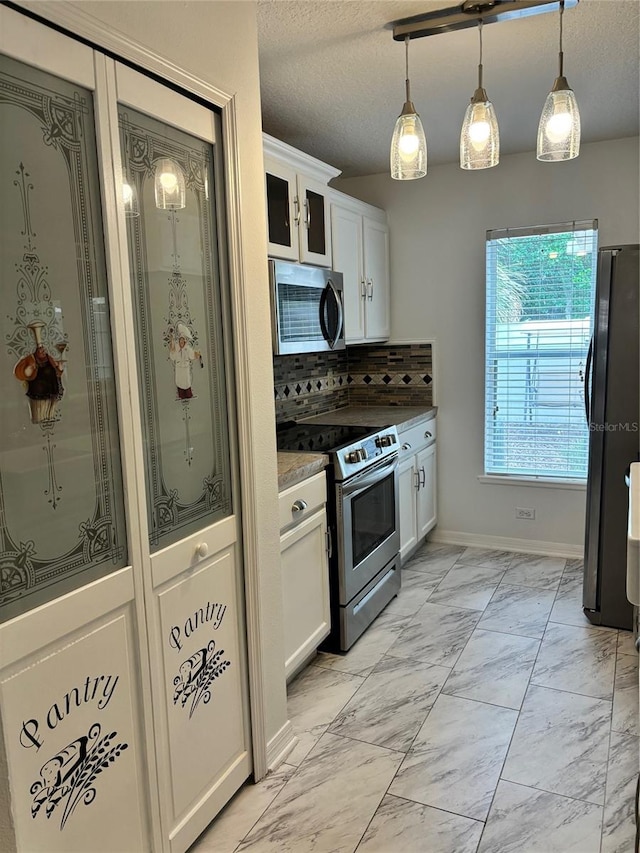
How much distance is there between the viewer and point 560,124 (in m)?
1.80

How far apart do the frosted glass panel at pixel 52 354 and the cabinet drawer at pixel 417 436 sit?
232 centimetres

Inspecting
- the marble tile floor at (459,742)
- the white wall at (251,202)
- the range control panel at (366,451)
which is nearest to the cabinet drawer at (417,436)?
the range control panel at (366,451)

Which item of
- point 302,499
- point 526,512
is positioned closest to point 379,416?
point 526,512

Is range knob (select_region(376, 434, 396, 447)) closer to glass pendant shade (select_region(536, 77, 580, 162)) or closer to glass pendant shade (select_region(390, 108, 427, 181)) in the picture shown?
glass pendant shade (select_region(390, 108, 427, 181))

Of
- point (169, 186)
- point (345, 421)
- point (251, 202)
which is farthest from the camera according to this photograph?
point (345, 421)

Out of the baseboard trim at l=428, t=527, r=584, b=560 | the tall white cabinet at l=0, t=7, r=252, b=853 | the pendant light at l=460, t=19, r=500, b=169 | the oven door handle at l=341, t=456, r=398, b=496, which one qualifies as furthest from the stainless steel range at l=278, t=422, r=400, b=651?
the pendant light at l=460, t=19, r=500, b=169

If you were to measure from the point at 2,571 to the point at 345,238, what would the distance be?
2820mm

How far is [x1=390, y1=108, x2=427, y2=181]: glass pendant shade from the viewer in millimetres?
1948

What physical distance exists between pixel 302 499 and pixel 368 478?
56cm

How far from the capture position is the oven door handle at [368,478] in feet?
8.99

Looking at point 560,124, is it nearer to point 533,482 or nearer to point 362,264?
point 362,264

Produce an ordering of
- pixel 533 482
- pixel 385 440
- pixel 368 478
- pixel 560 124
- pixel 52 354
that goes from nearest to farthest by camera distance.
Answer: pixel 52 354
pixel 560 124
pixel 368 478
pixel 385 440
pixel 533 482

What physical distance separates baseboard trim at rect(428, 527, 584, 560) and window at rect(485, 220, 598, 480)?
1.47 ft

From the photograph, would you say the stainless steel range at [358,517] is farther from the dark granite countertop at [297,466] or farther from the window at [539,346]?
the window at [539,346]
